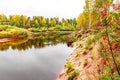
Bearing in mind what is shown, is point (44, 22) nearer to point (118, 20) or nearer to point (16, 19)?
point (16, 19)

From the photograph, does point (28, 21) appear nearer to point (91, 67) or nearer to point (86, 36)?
point (86, 36)

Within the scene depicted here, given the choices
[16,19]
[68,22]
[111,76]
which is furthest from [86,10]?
[68,22]

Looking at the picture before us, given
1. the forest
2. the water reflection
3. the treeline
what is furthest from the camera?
the treeline

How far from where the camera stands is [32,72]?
879 inches

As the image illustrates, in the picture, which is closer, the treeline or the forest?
the forest

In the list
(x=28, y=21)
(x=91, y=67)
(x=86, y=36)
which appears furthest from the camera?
(x=28, y=21)

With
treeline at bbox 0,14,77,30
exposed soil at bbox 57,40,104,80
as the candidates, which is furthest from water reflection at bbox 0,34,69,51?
treeline at bbox 0,14,77,30

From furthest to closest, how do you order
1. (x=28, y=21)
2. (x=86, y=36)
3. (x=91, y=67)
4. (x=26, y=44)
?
(x=28, y=21)
(x=26, y=44)
(x=86, y=36)
(x=91, y=67)

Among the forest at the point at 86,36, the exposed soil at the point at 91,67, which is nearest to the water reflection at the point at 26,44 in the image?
the forest at the point at 86,36

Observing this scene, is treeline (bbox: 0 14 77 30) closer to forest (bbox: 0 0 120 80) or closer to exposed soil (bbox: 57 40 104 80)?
forest (bbox: 0 0 120 80)

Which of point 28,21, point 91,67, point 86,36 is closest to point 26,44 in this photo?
point 86,36

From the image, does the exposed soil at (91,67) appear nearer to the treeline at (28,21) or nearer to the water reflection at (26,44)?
the water reflection at (26,44)

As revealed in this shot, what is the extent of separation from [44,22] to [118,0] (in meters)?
130

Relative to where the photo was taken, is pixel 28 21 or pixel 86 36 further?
pixel 28 21
